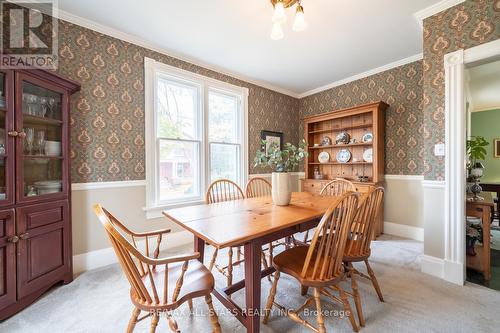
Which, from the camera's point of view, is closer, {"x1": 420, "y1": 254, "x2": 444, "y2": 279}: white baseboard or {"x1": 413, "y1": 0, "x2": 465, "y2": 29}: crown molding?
{"x1": 413, "y1": 0, "x2": 465, "y2": 29}: crown molding

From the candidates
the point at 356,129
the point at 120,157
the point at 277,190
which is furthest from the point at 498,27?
the point at 120,157

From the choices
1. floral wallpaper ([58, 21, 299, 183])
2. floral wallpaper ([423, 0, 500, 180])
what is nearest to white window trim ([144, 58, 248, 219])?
floral wallpaper ([58, 21, 299, 183])

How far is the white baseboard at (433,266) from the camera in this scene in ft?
6.86

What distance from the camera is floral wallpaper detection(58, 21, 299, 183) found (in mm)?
2211

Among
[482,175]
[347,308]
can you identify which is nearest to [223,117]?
[347,308]

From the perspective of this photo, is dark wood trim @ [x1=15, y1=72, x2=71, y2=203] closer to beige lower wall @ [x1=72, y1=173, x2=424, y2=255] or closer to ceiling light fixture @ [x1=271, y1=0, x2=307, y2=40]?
beige lower wall @ [x1=72, y1=173, x2=424, y2=255]

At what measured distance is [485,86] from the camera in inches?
159

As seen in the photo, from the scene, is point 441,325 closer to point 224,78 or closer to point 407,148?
point 407,148

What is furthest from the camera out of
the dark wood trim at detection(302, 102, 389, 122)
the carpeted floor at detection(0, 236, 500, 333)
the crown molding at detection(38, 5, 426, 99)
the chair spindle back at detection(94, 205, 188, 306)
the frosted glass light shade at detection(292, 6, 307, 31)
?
the dark wood trim at detection(302, 102, 389, 122)

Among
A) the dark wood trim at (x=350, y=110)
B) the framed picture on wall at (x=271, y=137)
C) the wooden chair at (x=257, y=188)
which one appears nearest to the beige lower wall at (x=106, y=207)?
the wooden chair at (x=257, y=188)

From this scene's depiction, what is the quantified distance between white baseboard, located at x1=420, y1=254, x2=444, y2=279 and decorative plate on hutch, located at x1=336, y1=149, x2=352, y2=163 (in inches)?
73.5

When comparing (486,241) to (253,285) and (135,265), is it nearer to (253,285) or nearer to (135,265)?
(253,285)

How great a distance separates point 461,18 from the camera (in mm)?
1952

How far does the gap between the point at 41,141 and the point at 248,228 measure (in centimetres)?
203
